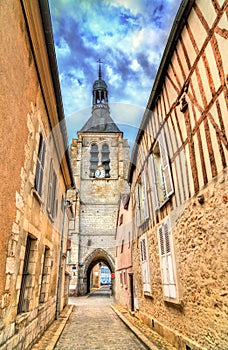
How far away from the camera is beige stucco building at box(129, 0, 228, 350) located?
3.04 m

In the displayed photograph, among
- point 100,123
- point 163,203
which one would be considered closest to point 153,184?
point 163,203

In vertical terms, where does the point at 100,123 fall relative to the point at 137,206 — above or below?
above

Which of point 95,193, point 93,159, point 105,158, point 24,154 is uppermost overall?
point 105,158

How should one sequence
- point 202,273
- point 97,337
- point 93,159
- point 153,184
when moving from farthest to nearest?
point 93,159
point 153,184
point 97,337
point 202,273

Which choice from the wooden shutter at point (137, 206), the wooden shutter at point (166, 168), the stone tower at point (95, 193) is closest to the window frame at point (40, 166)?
the wooden shutter at point (166, 168)

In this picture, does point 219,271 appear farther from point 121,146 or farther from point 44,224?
point 121,146

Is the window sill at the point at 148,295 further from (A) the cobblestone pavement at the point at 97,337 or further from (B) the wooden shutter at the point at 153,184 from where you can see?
(B) the wooden shutter at the point at 153,184

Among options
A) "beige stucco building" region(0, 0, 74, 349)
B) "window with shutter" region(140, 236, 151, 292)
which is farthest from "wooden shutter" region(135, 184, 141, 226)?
"beige stucco building" region(0, 0, 74, 349)

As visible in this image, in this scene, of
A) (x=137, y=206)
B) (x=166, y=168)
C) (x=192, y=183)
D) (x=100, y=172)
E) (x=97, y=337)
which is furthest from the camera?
(x=100, y=172)

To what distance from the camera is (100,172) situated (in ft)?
71.8

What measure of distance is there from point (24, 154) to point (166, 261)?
3.19 metres

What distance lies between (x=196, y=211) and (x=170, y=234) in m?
1.13

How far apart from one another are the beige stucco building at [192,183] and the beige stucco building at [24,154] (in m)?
2.07

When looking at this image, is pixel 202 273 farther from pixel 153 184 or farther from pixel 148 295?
pixel 148 295
